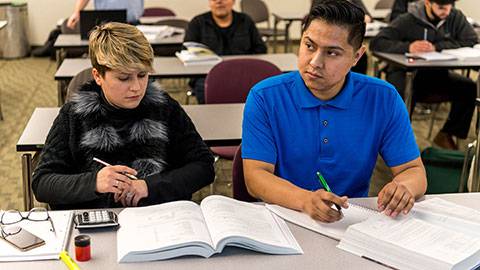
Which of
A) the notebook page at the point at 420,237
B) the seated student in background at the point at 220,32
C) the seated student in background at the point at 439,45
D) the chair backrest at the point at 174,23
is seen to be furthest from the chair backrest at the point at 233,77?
the chair backrest at the point at 174,23

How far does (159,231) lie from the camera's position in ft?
5.16

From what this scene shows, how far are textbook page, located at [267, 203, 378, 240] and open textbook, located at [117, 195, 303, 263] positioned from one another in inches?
1.6

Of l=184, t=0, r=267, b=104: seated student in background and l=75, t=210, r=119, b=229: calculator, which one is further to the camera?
l=184, t=0, r=267, b=104: seated student in background

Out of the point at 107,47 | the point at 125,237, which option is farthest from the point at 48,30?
the point at 125,237

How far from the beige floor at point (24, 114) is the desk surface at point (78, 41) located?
819mm

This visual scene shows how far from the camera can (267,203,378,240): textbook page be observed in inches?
66.1

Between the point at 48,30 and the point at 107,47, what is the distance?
6777 mm

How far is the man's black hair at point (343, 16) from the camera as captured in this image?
1.87 m

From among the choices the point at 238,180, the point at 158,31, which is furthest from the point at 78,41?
the point at 238,180

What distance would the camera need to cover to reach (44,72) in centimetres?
733

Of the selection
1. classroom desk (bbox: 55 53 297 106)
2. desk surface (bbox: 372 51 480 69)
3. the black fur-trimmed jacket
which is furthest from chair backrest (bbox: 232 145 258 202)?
desk surface (bbox: 372 51 480 69)

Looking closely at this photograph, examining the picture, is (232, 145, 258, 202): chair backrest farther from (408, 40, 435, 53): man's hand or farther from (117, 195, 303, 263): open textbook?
(408, 40, 435, 53): man's hand

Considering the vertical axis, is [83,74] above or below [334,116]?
below

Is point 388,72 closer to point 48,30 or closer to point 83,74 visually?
point 83,74
